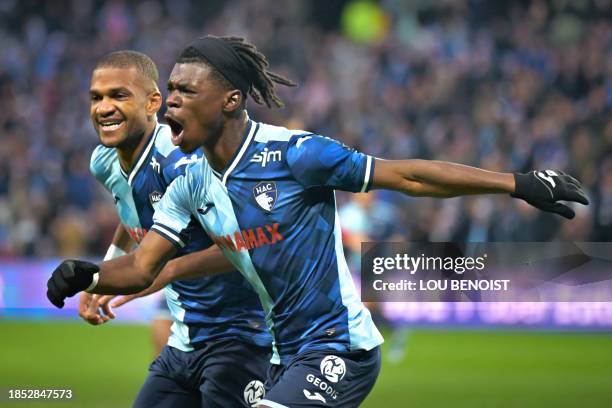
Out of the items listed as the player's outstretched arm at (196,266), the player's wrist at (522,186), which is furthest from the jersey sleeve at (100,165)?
the player's wrist at (522,186)

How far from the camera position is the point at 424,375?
11.7 metres

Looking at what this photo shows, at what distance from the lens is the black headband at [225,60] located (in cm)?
459

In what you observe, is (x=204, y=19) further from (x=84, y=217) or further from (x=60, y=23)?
(x=84, y=217)

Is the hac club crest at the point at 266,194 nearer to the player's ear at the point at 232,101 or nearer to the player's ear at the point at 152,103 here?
the player's ear at the point at 232,101

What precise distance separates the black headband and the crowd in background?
8.21 meters

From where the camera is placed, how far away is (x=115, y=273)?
463cm

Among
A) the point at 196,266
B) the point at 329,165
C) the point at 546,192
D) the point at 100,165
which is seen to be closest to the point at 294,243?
the point at 329,165

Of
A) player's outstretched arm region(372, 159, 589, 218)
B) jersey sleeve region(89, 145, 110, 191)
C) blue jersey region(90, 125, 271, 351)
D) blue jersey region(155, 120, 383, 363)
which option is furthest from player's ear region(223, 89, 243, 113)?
jersey sleeve region(89, 145, 110, 191)

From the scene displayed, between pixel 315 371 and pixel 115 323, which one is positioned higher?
pixel 115 323

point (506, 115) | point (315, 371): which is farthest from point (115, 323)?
point (315, 371)

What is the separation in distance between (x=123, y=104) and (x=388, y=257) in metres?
2.75

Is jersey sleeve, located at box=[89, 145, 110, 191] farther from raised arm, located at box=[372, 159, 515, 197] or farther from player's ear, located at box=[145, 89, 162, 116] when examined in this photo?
raised arm, located at box=[372, 159, 515, 197]

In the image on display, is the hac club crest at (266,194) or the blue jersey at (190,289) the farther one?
the blue jersey at (190,289)

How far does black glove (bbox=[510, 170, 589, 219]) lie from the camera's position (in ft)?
14.1
